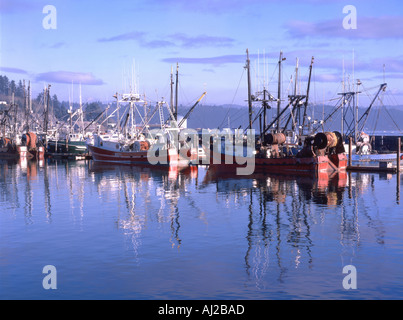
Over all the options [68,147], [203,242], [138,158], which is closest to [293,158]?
[138,158]

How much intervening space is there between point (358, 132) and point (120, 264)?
78.1 meters

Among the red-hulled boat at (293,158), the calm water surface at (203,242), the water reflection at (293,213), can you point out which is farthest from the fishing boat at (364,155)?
the calm water surface at (203,242)

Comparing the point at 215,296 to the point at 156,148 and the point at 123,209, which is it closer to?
the point at 123,209

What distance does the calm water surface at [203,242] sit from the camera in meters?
17.8

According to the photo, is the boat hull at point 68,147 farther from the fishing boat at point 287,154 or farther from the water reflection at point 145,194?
the fishing boat at point 287,154

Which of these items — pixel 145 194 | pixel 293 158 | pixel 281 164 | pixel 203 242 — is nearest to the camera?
pixel 203 242

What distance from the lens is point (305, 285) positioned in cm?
1784

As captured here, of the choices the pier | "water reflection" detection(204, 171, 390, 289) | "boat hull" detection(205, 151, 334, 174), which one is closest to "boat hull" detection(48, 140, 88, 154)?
the pier

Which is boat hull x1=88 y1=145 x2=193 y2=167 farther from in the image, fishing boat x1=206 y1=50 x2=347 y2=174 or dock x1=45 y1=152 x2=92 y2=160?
dock x1=45 y1=152 x2=92 y2=160

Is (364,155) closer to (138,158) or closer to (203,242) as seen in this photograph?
(138,158)

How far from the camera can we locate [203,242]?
24.7 meters

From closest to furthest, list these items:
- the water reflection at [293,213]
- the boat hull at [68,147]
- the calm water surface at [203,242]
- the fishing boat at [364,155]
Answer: the calm water surface at [203,242], the water reflection at [293,213], the fishing boat at [364,155], the boat hull at [68,147]

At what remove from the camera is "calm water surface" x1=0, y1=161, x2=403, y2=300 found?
17844 millimetres
